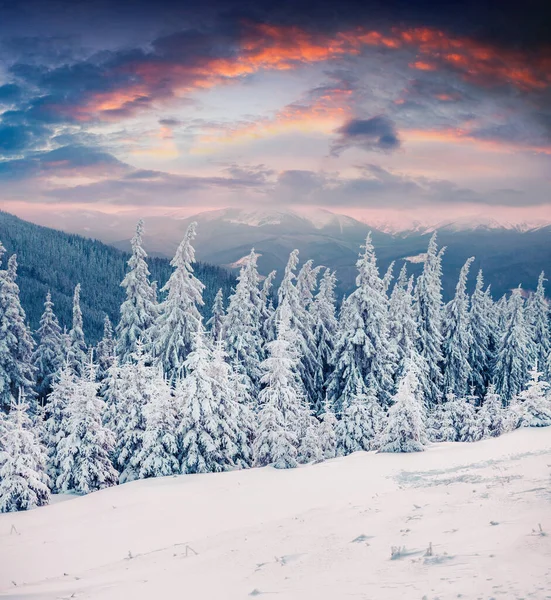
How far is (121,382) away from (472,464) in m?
18.0

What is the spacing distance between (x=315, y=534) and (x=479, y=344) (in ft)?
136

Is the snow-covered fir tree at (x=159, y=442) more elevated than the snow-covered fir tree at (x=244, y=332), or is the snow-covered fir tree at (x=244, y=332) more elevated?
the snow-covered fir tree at (x=244, y=332)

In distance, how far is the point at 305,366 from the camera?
1478 inches

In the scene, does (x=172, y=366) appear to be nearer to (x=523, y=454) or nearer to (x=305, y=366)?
(x=305, y=366)

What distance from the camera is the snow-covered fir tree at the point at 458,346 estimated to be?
40.6 meters

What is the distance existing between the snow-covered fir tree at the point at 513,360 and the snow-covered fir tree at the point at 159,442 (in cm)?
3202

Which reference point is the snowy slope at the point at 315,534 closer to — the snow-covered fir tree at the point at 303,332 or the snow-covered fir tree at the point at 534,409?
the snow-covered fir tree at the point at 534,409

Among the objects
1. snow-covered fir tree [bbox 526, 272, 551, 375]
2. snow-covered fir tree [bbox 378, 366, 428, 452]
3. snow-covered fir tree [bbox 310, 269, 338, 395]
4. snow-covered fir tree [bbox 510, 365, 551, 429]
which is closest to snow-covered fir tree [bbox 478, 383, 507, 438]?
snow-covered fir tree [bbox 310, 269, 338, 395]

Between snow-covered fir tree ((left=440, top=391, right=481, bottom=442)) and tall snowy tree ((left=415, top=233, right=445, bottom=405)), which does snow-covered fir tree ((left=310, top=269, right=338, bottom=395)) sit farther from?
snow-covered fir tree ((left=440, top=391, right=481, bottom=442))

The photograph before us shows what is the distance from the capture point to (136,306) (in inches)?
1334

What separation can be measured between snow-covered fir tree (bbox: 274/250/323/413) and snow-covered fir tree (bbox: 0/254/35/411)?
18.5m

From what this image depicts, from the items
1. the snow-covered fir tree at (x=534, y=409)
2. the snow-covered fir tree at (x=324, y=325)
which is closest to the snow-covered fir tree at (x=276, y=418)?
the snow-covered fir tree at (x=534, y=409)

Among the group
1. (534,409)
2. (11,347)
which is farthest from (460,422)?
(11,347)

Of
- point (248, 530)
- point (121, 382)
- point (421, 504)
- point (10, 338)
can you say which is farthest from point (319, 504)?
point (10, 338)
